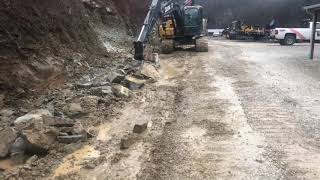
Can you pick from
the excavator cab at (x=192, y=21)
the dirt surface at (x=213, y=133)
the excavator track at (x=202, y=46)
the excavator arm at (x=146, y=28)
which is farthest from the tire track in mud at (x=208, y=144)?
the excavator cab at (x=192, y=21)

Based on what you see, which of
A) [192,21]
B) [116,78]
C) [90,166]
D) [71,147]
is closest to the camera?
[90,166]

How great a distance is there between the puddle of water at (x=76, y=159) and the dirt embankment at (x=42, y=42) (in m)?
3.22

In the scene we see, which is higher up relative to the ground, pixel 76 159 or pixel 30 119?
pixel 30 119

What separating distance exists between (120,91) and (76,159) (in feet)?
14.7

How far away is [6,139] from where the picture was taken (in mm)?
7957

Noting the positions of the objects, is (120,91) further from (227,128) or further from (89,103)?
(227,128)

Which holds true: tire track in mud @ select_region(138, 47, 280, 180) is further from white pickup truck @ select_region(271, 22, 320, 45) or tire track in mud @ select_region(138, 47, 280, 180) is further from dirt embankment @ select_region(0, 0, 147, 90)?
white pickup truck @ select_region(271, 22, 320, 45)

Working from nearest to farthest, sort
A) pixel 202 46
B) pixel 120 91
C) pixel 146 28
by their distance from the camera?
pixel 120 91
pixel 146 28
pixel 202 46

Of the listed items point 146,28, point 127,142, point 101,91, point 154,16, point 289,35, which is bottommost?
point 289,35

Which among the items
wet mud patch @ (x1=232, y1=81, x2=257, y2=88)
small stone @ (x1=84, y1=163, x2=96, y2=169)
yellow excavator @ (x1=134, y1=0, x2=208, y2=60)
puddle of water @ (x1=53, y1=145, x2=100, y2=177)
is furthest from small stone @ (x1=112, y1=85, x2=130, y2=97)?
yellow excavator @ (x1=134, y1=0, x2=208, y2=60)

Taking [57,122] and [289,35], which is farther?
[289,35]

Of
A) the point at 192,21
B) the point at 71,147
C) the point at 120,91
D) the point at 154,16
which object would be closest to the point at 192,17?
the point at 192,21

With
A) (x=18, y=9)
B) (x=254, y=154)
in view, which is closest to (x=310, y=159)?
(x=254, y=154)

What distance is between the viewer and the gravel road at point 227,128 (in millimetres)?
6973
